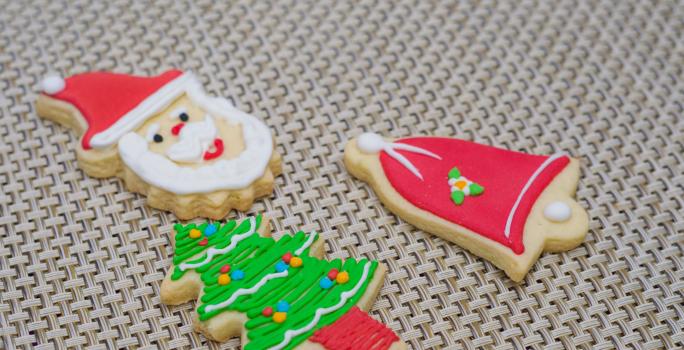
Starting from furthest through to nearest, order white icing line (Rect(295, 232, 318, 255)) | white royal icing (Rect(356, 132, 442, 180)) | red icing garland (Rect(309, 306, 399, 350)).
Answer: white royal icing (Rect(356, 132, 442, 180)) < white icing line (Rect(295, 232, 318, 255)) < red icing garland (Rect(309, 306, 399, 350))

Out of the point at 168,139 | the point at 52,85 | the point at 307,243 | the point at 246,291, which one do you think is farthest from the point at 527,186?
the point at 52,85

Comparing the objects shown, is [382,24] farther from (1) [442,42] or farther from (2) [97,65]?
(2) [97,65]

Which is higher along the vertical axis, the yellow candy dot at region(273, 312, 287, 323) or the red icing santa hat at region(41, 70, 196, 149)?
the red icing santa hat at region(41, 70, 196, 149)

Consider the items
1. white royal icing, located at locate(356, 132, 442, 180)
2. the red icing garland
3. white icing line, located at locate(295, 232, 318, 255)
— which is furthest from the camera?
white royal icing, located at locate(356, 132, 442, 180)

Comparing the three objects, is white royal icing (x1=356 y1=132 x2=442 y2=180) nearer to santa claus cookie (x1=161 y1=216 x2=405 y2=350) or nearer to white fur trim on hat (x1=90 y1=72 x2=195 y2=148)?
santa claus cookie (x1=161 y1=216 x2=405 y2=350)

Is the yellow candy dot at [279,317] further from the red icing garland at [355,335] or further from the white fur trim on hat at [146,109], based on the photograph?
the white fur trim on hat at [146,109]

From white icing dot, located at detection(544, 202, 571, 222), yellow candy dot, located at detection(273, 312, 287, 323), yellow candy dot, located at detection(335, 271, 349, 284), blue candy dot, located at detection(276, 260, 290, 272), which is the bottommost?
yellow candy dot, located at detection(273, 312, 287, 323)

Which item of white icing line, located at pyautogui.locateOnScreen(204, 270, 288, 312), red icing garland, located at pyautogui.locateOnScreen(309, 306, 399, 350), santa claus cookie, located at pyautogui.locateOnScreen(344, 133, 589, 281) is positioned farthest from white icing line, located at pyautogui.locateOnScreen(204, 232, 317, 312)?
santa claus cookie, located at pyautogui.locateOnScreen(344, 133, 589, 281)
